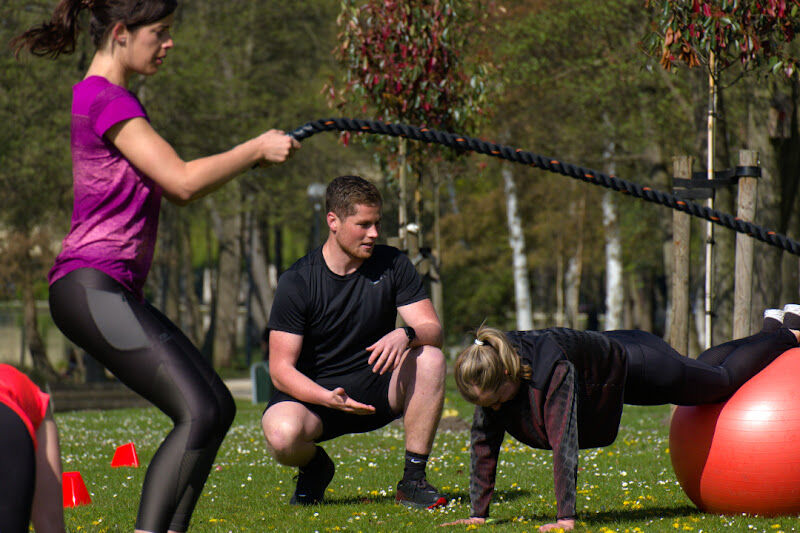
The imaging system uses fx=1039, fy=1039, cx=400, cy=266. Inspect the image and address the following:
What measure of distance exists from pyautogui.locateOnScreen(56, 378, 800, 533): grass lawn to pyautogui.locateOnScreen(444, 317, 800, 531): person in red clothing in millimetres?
364

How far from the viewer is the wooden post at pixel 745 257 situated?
9844 millimetres

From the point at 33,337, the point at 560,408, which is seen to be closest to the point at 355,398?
the point at 560,408

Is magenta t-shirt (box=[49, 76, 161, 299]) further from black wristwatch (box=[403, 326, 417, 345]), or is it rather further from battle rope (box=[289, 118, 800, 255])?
black wristwatch (box=[403, 326, 417, 345])

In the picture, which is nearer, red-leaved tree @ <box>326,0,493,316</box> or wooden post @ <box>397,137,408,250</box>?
red-leaved tree @ <box>326,0,493,316</box>

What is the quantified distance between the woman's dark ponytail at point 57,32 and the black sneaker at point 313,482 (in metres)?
3.13

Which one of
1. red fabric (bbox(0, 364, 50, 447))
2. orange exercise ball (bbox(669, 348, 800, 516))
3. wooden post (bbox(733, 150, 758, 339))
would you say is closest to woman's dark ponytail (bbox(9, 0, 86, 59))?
red fabric (bbox(0, 364, 50, 447))

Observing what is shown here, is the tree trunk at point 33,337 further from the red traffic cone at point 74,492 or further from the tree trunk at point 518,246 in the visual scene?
the red traffic cone at point 74,492

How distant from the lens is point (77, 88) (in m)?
3.77

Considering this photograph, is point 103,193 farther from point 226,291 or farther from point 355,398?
point 226,291

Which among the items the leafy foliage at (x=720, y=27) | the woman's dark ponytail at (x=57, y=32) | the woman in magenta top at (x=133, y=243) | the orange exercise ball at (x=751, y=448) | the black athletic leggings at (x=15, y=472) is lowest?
the orange exercise ball at (x=751, y=448)

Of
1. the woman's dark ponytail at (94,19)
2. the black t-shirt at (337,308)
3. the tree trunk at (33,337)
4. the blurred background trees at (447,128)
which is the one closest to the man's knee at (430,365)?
the black t-shirt at (337,308)

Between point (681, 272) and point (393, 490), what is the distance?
15.9 feet

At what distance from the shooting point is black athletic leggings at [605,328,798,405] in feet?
17.2

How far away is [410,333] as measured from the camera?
5840 millimetres
